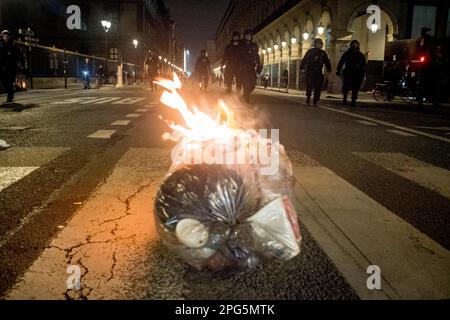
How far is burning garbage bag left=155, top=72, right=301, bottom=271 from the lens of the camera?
210 cm

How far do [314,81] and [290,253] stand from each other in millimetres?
12073

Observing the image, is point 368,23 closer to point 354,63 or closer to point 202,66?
point 202,66

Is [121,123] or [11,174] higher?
[121,123]

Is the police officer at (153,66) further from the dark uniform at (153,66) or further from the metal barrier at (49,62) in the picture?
the metal barrier at (49,62)

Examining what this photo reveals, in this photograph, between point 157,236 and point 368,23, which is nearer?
point 157,236

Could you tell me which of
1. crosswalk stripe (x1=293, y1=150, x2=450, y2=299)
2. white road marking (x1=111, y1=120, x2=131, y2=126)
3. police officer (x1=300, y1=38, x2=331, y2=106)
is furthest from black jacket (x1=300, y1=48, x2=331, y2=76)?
crosswalk stripe (x1=293, y1=150, x2=450, y2=299)

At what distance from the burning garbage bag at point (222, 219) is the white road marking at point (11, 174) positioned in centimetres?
218

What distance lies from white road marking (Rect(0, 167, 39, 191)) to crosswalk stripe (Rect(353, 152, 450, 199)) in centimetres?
382

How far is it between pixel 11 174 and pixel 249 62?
9293mm

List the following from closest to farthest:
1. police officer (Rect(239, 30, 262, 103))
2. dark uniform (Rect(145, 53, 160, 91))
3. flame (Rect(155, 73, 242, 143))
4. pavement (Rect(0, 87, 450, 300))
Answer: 1. pavement (Rect(0, 87, 450, 300))
2. flame (Rect(155, 73, 242, 143))
3. police officer (Rect(239, 30, 262, 103))
4. dark uniform (Rect(145, 53, 160, 91))

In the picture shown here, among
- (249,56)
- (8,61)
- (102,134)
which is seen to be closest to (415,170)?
(102,134)

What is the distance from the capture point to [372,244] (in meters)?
2.60

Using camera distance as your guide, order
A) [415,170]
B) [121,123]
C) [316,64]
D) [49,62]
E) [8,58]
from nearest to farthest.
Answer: [415,170]
[121,123]
[8,58]
[316,64]
[49,62]

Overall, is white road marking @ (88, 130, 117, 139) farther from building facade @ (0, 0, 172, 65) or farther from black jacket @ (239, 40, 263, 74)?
building facade @ (0, 0, 172, 65)
